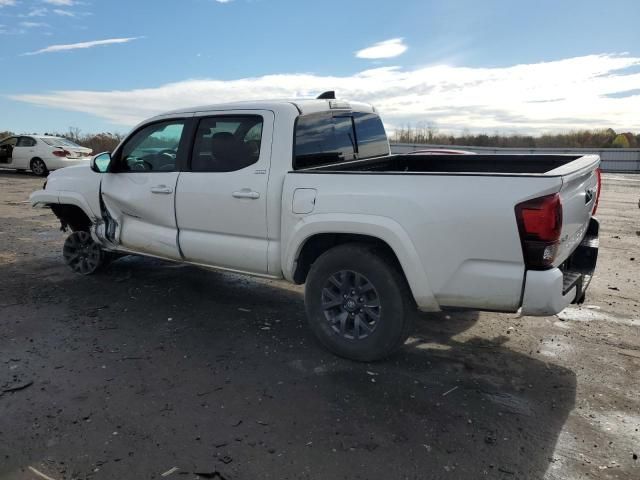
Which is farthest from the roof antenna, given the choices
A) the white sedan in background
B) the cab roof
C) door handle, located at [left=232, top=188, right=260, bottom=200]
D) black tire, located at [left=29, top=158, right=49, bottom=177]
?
black tire, located at [left=29, top=158, right=49, bottom=177]

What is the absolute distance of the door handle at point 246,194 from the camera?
4.17 metres

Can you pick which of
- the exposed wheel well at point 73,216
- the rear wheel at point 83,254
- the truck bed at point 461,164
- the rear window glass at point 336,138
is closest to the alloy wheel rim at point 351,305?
the truck bed at point 461,164

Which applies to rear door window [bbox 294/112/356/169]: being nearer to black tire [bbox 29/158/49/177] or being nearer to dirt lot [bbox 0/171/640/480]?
dirt lot [bbox 0/171/640/480]

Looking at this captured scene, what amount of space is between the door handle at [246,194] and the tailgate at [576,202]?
2.28 m

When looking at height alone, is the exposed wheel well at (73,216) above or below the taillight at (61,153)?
below

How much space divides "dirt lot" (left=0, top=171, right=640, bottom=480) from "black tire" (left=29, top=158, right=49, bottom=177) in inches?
584

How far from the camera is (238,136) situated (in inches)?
174

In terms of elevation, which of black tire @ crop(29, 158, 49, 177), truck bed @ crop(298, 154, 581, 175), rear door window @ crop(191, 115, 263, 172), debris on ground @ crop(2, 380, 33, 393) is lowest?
debris on ground @ crop(2, 380, 33, 393)

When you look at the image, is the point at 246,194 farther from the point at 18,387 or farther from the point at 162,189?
the point at 18,387

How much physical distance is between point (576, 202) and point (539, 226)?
613mm

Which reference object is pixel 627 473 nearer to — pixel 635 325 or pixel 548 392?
pixel 548 392

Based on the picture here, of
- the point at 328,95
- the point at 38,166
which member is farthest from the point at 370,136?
the point at 38,166

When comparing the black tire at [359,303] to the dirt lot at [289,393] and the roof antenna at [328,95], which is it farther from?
the roof antenna at [328,95]

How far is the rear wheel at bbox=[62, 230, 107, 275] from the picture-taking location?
19.6 ft
